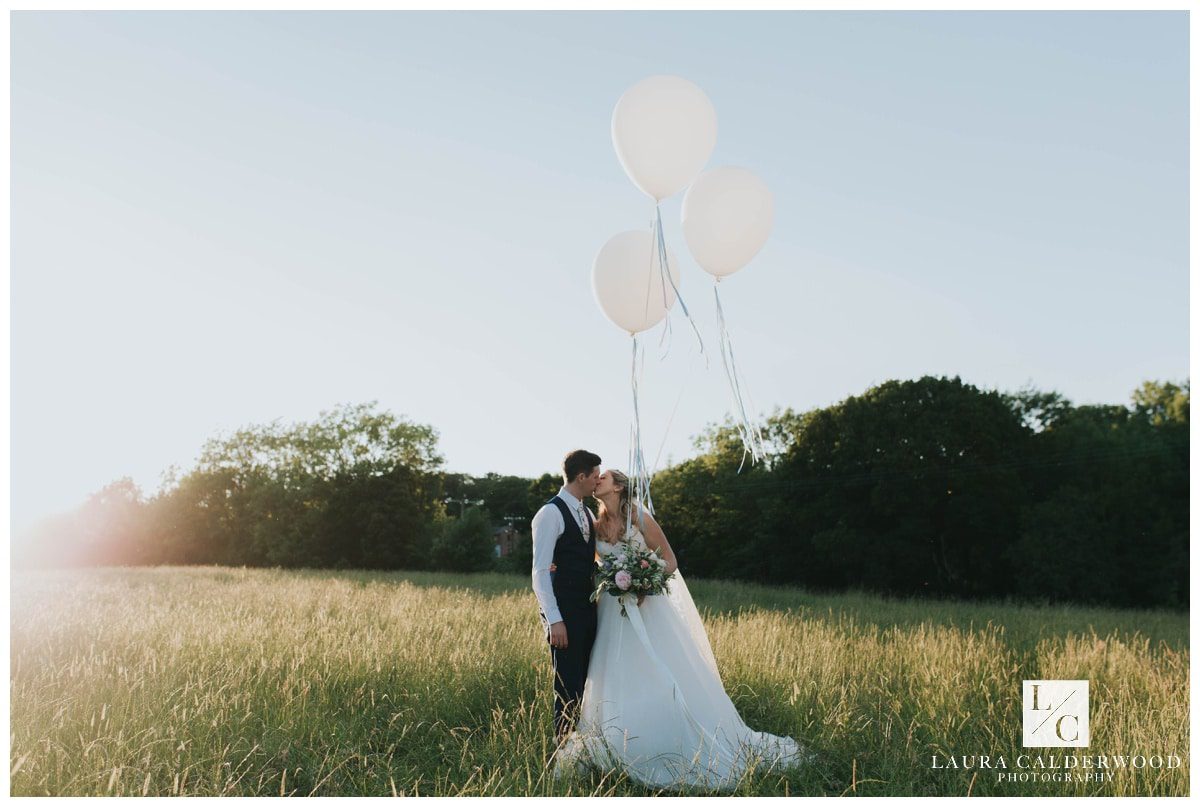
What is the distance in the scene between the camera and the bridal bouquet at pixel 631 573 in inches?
174

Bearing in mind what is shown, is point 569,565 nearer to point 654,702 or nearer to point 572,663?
point 572,663

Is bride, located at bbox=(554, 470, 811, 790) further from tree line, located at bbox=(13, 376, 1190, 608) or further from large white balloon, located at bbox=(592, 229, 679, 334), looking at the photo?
tree line, located at bbox=(13, 376, 1190, 608)

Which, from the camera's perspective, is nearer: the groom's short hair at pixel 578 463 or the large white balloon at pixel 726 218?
the groom's short hair at pixel 578 463

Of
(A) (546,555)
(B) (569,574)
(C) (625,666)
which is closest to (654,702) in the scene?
(C) (625,666)

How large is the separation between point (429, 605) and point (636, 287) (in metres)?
7.56

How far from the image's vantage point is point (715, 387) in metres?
5.00

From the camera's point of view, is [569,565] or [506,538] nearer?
[569,565]

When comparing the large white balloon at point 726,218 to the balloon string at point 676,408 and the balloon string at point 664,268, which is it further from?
the balloon string at point 676,408

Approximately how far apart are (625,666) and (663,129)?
3.07 metres

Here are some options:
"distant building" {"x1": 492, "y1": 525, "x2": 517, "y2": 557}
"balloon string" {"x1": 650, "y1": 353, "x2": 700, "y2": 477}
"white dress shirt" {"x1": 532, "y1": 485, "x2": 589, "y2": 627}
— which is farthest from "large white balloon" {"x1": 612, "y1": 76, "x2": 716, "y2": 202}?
"distant building" {"x1": 492, "y1": 525, "x2": 517, "y2": 557}

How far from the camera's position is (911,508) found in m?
21.4

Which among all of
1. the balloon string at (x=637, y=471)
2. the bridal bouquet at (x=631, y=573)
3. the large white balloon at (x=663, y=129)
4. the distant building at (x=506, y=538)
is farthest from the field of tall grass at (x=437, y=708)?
the distant building at (x=506, y=538)

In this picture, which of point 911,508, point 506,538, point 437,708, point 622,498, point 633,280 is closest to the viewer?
point 622,498

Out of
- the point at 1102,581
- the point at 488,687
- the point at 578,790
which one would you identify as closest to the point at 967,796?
the point at 578,790
